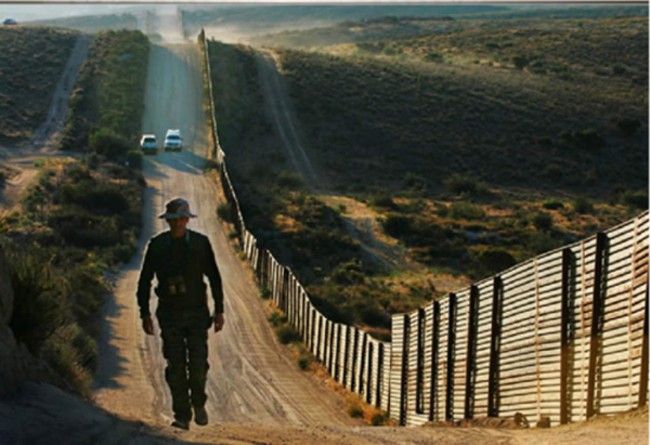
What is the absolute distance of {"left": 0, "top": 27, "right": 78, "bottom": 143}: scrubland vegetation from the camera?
60.2 metres

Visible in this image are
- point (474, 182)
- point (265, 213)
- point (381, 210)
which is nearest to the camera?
point (265, 213)

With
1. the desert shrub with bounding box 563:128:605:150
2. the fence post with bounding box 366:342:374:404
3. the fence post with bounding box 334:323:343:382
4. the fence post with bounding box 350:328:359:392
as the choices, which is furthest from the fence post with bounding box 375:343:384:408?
the desert shrub with bounding box 563:128:605:150

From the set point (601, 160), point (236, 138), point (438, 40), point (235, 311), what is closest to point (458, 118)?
point (601, 160)

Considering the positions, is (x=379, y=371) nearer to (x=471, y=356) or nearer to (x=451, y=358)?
(x=451, y=358)

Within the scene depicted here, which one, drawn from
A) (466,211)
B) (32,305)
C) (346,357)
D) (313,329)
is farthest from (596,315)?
(466,211)

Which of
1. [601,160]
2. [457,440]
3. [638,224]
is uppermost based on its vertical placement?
[638,224]

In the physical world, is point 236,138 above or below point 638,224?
below

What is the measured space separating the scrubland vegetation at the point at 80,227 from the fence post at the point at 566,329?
5.86m

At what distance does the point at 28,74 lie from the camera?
7588 centimetres

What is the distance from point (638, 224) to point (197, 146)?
58.2 meters

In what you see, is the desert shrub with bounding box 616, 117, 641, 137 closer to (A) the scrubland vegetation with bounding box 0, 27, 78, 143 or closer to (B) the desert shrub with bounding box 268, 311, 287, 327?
(A) the scrubland vegetation with bounding box 0, 27, 78, 143

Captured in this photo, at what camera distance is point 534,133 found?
78438 mm

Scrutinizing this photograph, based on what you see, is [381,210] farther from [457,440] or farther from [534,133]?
[457,440]

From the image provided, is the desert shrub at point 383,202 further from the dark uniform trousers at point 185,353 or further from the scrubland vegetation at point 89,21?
the dark uniform trousers at point 185,353
